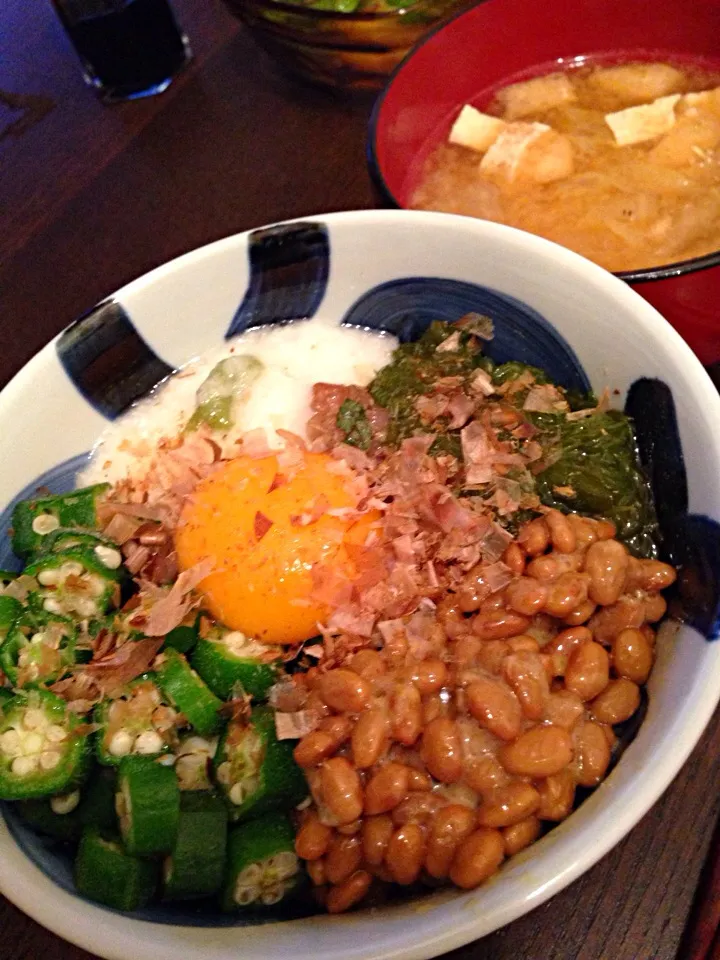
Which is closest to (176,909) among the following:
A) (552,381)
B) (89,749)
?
(89,749)

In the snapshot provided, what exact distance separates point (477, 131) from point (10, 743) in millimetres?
1916

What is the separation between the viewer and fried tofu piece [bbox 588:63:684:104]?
224 centimetres

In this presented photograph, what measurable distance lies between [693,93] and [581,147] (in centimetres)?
37

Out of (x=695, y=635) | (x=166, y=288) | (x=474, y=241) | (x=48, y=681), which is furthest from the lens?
(x=166, y=288)

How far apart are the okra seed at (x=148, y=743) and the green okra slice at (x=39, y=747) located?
11 cm

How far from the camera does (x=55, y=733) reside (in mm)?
1549

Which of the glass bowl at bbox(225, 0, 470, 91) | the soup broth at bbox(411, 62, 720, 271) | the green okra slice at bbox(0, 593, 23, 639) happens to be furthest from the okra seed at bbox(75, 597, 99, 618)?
the glass bowl at bbox(225, 0, 470, 91)

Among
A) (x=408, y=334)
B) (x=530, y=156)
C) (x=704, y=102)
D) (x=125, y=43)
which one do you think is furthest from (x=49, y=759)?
(x=125, y=43)

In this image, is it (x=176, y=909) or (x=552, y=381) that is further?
(x=552, y=381)

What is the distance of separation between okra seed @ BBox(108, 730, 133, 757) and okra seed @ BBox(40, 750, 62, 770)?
101 millimetres

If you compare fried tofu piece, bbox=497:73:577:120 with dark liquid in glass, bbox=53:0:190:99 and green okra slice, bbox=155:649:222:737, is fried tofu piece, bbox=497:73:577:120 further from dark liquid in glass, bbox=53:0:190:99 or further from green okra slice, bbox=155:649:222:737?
green okra slice, bbox=155:649:222:737

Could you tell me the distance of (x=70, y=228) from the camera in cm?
260

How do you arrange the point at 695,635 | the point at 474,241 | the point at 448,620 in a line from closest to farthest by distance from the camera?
the point at 695,635 < the point at 448,620 < the point at 474,241

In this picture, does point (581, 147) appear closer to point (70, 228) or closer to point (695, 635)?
point (695, 635)
